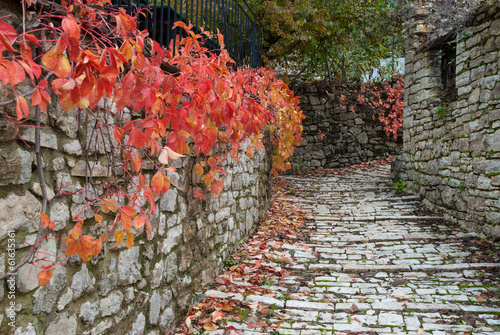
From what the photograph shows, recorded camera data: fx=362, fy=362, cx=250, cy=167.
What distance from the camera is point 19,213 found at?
1372 millimetres

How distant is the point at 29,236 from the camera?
141 centimetres

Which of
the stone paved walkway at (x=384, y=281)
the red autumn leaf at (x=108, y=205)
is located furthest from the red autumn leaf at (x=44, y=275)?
the stone paved walkway at (x=384, y=281)

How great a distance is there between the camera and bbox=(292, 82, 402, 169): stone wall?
1046 cm

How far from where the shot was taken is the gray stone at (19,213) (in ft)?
4.31

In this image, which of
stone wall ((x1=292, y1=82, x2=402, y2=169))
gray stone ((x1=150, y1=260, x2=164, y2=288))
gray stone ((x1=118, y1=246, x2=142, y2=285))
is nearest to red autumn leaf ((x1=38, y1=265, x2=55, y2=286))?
gray stone ((x1=118, y1=246, x2=142, y2=285))

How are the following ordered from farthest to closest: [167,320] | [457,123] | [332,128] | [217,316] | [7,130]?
[332,128]
[457,123]
[217,316]
[167,320]
[7,130]

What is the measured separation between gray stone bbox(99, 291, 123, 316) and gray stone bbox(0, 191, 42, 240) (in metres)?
0.65

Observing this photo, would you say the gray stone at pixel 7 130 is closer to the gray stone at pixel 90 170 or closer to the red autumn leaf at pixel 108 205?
the gray stone at pixel 90 170

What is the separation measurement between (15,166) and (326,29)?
24.4 ft

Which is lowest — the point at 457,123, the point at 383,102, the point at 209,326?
the point at 209,326

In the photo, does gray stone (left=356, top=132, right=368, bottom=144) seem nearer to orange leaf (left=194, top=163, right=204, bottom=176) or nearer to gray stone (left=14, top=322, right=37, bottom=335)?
orange leaf (left=194, top=163, right=204, bottom=176)

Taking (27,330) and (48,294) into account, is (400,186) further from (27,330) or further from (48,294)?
(27,330)

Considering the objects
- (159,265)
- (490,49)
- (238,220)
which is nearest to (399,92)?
(490,49)

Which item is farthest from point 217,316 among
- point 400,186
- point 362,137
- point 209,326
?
point 362,137
